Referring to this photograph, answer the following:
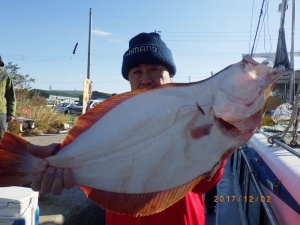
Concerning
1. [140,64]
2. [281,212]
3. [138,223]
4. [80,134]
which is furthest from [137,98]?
[281,212]

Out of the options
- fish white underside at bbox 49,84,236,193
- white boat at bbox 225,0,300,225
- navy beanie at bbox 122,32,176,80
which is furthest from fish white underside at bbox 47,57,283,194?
white boat at bbox 225,0,300,225

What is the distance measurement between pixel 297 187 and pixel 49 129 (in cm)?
1255

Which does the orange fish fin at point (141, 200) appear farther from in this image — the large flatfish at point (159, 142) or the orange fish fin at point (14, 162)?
the orange fish fin at point (14, 162)

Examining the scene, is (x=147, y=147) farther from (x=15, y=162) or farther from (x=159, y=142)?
(x=15, y=162)

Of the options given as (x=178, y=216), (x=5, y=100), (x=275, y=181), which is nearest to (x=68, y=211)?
(x=5, y=100)

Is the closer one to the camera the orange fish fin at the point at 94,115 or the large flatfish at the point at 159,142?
the large flatfish at the point at 159,142

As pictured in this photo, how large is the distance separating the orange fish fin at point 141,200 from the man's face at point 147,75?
0.68 metres

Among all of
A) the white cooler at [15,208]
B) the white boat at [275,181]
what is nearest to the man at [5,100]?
the white cooler at [15,208]

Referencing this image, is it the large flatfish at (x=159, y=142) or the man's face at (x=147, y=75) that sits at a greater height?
the man's face at (x=147, y=75)

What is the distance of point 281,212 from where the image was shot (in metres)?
2.33

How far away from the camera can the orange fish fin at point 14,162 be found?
126cm

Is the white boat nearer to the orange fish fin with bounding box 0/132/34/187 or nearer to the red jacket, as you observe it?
the red jacket

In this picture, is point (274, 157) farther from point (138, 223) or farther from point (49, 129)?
point (49, 129)

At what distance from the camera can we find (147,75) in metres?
1.82
